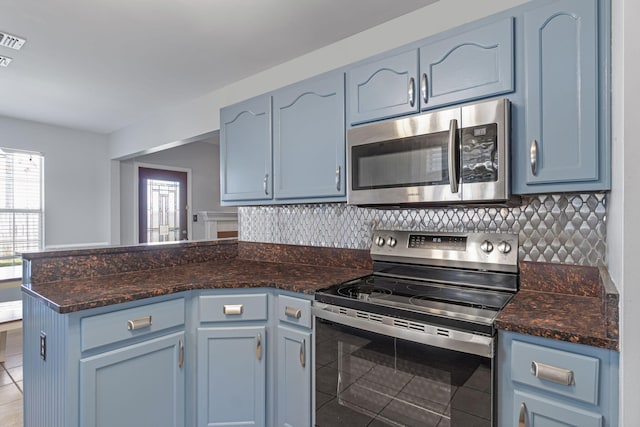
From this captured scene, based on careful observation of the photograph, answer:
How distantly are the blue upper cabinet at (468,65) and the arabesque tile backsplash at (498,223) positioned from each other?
57 cm

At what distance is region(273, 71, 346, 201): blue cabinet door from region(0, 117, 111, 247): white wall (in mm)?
3718

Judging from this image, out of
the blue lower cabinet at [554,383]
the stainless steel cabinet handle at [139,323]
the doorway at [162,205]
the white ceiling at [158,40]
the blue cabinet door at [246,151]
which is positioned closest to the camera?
the blue lower cabinet at [554,383]

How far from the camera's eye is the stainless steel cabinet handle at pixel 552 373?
1.04 m

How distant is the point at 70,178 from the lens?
15.0ft

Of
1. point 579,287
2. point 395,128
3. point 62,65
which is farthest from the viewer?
point 62,65

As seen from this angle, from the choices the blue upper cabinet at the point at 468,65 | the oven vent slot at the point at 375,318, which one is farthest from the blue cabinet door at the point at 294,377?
the blue upper cabinet at the point at 468,65

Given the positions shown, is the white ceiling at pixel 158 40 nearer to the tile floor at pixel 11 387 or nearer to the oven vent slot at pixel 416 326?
the oven vent slot at pixel 416 326

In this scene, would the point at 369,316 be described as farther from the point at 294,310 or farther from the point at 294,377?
the point at 294,377

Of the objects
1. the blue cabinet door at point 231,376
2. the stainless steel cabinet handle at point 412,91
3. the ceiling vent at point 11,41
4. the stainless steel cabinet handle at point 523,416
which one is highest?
the ceiling vent at point 11,41

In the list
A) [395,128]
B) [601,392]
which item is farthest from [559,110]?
[601,392]

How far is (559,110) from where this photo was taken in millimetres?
1324

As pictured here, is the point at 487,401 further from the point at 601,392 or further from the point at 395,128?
the point at 395,128

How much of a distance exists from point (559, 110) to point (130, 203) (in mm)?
5185

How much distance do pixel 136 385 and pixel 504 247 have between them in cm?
184
